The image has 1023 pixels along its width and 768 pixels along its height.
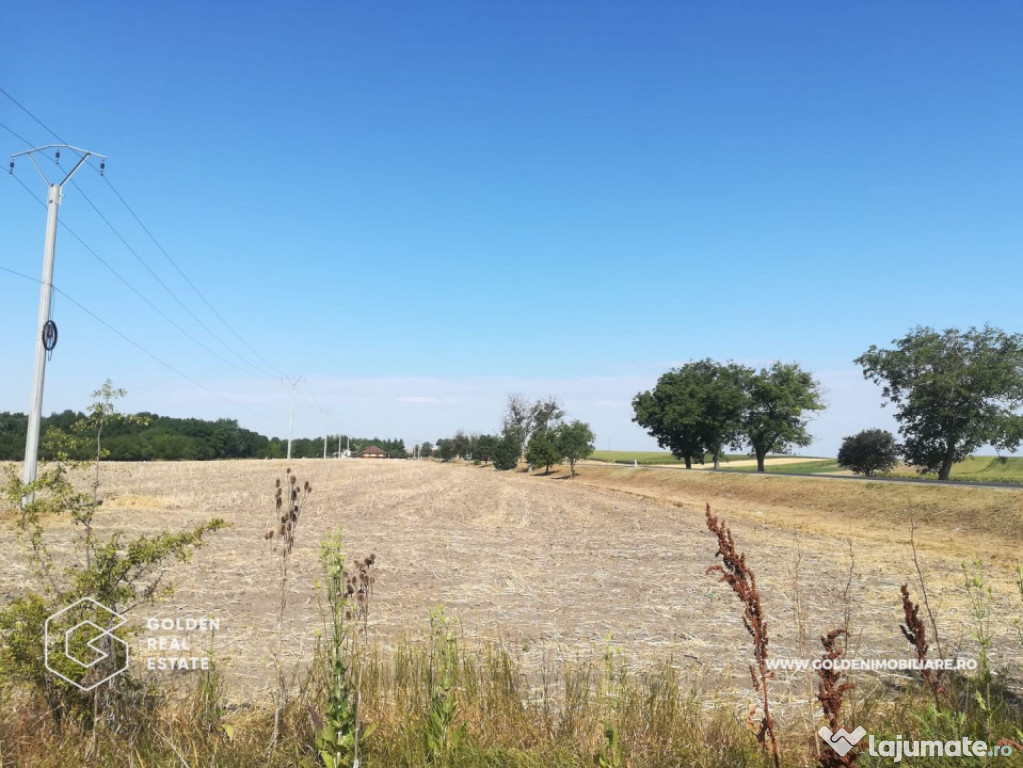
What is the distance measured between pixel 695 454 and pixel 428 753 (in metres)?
82.0

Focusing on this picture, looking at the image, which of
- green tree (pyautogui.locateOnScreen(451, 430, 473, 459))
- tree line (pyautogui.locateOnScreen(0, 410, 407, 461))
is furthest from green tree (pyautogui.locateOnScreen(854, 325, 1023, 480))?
green tree (pyautogui.locateOnScreen(451, 430, 473, 459))

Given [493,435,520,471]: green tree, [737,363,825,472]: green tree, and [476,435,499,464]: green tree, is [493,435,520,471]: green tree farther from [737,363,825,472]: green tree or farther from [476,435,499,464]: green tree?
[737,363,825,472]: green tree

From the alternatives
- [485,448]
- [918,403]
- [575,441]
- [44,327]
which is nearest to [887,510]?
[918,403]

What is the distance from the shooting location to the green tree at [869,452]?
56312 millimetres

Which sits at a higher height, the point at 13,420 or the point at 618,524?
the point at 13,420

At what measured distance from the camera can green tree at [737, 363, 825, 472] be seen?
69.4m

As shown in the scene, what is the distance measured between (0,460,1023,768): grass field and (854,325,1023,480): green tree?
18500 millimetres

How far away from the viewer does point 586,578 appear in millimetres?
14000

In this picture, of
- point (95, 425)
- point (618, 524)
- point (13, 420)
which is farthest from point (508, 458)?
point (95, 425)

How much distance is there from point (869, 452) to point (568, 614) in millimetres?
56887

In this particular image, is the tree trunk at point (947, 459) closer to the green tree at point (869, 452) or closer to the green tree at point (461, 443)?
the green tree at point (869, 452)

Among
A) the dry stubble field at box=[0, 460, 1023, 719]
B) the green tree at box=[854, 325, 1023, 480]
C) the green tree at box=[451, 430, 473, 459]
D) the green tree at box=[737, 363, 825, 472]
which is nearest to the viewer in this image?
the dry stubble field at box=[0, 460, 1023, 719]

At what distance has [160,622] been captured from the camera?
8617 millimetres

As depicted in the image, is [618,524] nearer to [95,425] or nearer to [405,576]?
[405,576]
